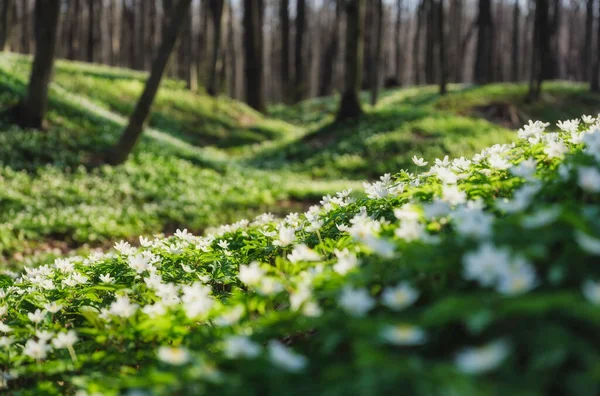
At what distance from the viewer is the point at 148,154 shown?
11.7 metres

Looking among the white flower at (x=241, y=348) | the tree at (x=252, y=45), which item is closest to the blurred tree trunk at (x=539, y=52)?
the tree at (x=252, y=45)

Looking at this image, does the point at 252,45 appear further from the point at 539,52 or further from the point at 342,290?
the point at 342,290

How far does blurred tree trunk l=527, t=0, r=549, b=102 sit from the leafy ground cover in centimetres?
2106

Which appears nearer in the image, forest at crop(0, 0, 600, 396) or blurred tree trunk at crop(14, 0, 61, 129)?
forest at crop(0, 0, 600, 396)

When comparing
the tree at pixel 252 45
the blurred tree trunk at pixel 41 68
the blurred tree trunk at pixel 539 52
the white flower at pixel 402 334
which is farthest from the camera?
the tree at pixel 252 45

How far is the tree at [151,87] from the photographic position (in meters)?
9.62

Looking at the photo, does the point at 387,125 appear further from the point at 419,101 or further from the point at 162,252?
the point at 162,252

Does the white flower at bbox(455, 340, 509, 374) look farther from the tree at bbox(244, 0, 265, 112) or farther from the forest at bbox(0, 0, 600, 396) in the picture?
the tree at bbox(244, 0, 265, 112)

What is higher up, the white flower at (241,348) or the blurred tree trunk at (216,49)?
the blurred tree trunk at (216,49)

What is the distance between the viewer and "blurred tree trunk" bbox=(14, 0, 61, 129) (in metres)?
10.1

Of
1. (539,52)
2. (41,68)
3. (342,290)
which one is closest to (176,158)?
(41,68)

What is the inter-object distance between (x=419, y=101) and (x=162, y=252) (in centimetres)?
2146

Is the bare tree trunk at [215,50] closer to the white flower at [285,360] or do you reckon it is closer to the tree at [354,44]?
the tree at [354,44]

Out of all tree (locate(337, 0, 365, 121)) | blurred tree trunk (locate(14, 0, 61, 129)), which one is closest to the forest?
blurred tree trunk (locate(14, 0, 61, 129))
